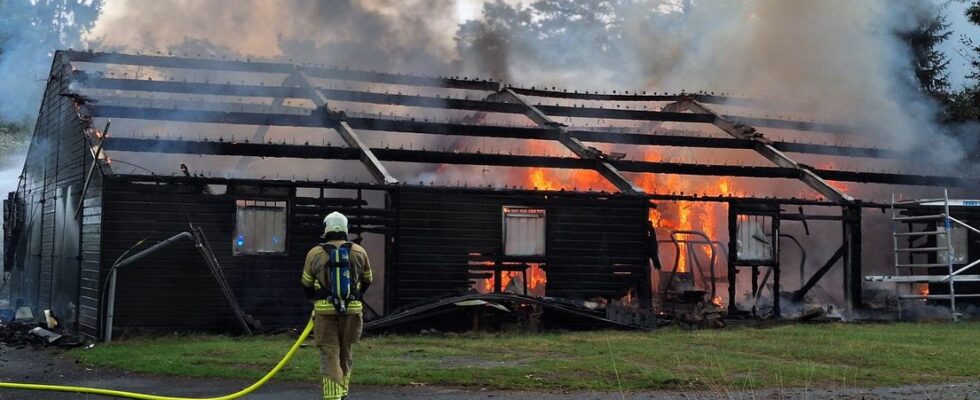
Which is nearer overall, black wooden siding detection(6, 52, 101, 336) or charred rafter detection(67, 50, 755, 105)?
black wooden siding detection(6, 52, 101, 336)

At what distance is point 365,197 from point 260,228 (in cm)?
377

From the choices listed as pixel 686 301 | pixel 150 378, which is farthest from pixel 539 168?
pixel 150 378

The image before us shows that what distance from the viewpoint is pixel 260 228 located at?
608 inches

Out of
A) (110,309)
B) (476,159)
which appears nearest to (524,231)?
(476,159)

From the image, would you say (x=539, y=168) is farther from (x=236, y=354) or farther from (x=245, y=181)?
(x=236, y=354)

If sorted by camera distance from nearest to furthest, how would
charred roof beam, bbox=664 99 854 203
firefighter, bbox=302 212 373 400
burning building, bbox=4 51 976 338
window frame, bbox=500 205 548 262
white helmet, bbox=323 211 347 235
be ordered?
firefighter, bbox=302 212 373 400
white helmet, bbox=323 211 347 235
burning building, bbox=4 51 976 338
window frame, bbox=500 205 548 262
charred roof beam, bbox=664 99 854 203

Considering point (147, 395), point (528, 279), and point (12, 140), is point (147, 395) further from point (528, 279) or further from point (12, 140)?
point (12, 140)

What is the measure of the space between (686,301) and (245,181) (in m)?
8.82

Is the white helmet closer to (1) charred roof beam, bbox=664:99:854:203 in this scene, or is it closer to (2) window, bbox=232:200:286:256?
(2) window, bbox=232:200:286:256

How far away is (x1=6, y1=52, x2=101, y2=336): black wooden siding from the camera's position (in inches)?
603

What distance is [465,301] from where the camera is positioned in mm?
15273

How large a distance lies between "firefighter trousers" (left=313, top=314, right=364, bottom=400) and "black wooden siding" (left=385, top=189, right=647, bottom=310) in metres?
7.69

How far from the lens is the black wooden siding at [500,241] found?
16219 mm

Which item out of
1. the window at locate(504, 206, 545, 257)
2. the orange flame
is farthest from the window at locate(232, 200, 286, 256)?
the window at locate(504, 206, 545, 257)
